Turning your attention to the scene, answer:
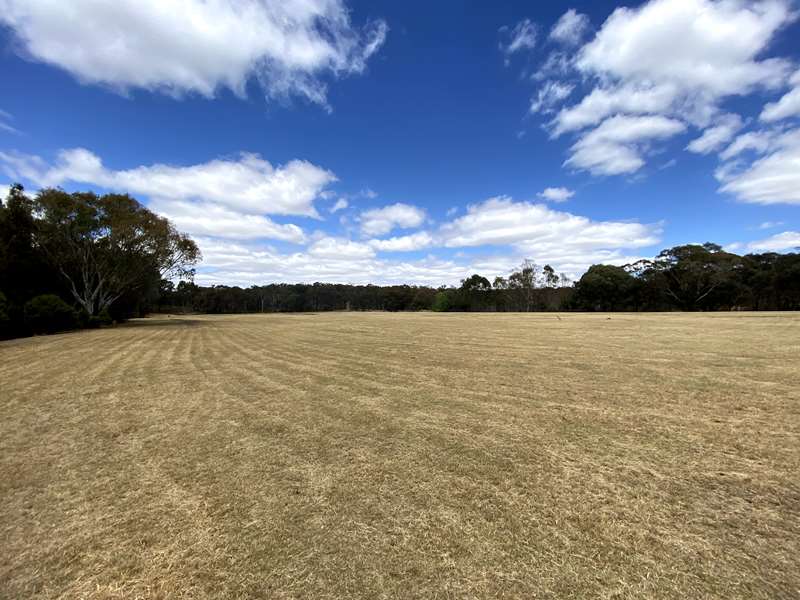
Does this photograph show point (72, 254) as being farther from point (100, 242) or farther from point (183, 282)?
point (183, 282)

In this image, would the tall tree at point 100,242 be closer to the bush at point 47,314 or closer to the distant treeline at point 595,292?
the bush at point 47,314

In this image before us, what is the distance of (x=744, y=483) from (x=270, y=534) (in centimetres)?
494

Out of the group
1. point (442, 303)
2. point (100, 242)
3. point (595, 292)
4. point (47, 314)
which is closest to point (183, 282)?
point (100, 242)

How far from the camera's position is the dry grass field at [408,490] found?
2871mm

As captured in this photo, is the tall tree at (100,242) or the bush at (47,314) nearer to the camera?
the bush at (47,314)

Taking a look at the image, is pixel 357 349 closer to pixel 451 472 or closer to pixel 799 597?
pixel 451 472

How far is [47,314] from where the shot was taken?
25.9 metres

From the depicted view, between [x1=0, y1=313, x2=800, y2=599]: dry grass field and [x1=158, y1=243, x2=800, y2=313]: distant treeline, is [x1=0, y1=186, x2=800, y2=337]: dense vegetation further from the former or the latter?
[x1=0, y1=313, x2=800, y2=599]: dry grass field

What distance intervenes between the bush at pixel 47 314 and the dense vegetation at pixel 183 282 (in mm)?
63

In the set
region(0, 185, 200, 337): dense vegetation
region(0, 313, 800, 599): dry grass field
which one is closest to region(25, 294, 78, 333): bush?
region(0, 185, 200, 337): dense vegetation

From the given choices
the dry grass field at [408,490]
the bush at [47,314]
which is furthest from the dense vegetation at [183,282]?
the dry grass field at [408,490]

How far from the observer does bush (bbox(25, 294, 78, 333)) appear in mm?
25264

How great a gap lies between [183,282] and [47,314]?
182ft

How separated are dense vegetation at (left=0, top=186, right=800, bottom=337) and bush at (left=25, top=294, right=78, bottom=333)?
0.21ft
